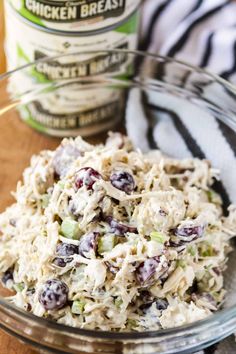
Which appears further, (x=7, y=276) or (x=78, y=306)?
(x=7, y=276)

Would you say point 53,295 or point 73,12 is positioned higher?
point 73,12

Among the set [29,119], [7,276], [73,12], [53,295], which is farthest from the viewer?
[29,119]

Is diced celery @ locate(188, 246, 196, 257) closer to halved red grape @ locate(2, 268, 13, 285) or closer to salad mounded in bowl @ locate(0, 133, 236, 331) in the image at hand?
salad mounded in bowl @ locate(0, 133, 236, 331)

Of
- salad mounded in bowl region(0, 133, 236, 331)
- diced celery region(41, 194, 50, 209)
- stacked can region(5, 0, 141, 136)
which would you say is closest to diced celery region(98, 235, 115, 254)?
salad mounded in bowl region(0, 133, 236, 331)

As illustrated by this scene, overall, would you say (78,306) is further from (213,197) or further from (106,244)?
(213,197)

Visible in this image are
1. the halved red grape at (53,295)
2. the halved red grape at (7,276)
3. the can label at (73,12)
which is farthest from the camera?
the can label at (73,12)

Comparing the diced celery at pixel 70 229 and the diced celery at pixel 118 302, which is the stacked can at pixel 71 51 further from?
the diced celery at pixel 118 302

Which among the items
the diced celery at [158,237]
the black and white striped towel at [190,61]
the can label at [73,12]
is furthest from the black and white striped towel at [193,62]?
the diced celery at [158,237]

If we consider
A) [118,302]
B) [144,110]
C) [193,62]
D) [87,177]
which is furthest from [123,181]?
[193,62]
